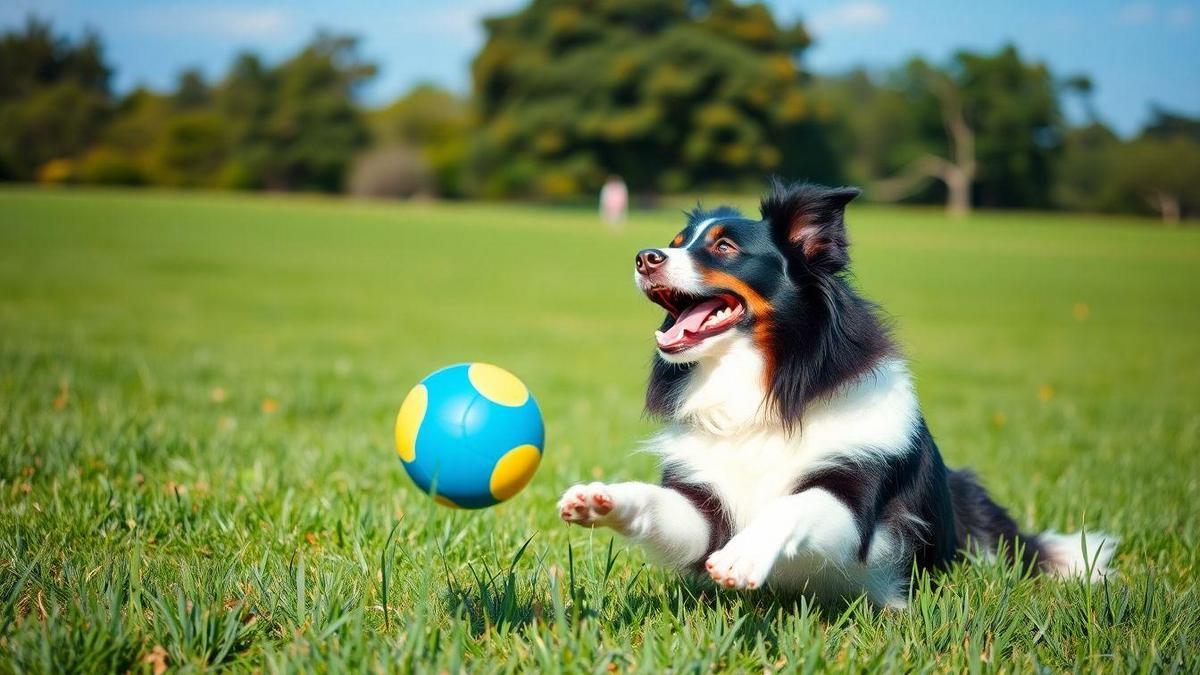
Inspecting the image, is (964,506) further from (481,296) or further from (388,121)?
(388,121)

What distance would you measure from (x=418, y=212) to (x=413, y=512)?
44391 millimetres

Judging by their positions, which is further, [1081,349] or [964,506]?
[1081,349]

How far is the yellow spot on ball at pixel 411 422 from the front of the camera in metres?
2.77

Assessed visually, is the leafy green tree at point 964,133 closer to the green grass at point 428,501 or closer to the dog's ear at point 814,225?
the green grass at point 428,501

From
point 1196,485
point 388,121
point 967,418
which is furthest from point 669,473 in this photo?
point 388,121

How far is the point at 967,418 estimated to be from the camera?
8578 millimetres

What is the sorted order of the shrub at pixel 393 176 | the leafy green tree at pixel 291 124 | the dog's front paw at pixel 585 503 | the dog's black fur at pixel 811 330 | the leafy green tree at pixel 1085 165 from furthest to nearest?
the leafy green tree at pixel 291 124 < the leafy green tree at pixel 1085 165 < the shrub at pixel 393 176 < the dog's black fur at pixel 811 330 < the dog's front paw at pixel 585 503

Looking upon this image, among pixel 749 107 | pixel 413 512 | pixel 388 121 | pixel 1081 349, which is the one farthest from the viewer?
pixel 388 121

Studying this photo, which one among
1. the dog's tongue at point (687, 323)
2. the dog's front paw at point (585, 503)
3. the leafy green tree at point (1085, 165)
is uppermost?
the leafy green tree at point (1085, 165)

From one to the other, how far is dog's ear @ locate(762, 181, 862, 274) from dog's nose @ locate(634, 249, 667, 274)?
405mm

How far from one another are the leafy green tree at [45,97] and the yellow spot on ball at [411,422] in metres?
70.8

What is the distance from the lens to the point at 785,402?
3039mm

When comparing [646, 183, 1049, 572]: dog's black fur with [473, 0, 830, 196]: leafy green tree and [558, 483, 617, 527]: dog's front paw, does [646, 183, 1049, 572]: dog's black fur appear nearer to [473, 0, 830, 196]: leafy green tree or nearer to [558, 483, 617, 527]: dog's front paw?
[558, 483, 617, 527]: dog's front paw

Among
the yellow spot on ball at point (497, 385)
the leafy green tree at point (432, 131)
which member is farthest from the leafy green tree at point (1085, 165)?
the yellow spot on ball at point (497, 385)
